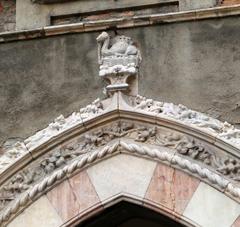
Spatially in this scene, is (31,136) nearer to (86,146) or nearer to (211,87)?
(86,146)

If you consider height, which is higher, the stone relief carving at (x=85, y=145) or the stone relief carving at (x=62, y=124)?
the stone relief carving at (x=62, y=124)

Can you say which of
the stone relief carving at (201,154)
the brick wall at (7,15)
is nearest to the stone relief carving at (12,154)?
the stone relief carving at (201,154)

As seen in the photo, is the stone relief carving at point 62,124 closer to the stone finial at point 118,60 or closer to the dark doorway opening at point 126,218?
the stone finial at point 118,60

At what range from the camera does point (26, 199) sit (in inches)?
230

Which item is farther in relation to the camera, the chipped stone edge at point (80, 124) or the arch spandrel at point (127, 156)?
the chipped stone edge at point (80, 124)

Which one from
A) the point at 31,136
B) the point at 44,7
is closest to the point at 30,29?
the point at 44,7

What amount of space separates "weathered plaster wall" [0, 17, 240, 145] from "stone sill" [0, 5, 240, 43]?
0.13ft

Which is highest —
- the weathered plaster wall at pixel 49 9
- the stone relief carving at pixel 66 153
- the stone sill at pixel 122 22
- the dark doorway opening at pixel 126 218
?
the weathered plaster wall at pixel 49 9

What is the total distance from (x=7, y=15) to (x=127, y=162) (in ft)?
5.13

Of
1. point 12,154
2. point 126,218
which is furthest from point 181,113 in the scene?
point 12,154

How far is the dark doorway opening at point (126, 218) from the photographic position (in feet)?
19.3

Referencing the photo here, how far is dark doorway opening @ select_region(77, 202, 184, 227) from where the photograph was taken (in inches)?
231

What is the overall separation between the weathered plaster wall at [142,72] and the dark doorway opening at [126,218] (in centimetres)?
74

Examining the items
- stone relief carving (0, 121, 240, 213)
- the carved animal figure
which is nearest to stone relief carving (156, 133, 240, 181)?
stone relief carving (0, 121, 240, 213)
